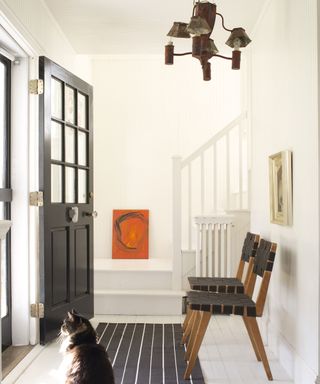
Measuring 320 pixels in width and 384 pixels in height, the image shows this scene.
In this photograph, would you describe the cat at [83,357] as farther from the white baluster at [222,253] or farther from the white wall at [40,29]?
the white baluster at [222,253]

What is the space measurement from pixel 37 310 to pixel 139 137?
128 inches

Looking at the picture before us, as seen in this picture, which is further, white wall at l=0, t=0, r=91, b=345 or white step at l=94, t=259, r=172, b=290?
white step at l=94, t=259, r=172, b=290

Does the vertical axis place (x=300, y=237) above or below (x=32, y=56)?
below

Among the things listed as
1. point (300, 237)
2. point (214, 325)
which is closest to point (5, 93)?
point (300, 237)

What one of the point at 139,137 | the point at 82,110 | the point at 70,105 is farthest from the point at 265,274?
the point at 139,137

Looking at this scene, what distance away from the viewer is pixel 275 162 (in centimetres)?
355

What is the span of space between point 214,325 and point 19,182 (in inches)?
86.2

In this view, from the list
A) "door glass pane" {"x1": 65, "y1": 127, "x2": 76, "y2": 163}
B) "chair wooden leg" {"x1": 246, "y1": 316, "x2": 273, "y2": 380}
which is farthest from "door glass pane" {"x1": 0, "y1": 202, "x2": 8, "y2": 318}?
"chair wooden leg" {"x1": 246, "y1": 316, "x2": 273, "y2": 380}

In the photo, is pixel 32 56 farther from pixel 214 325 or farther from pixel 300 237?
pixel 214 325

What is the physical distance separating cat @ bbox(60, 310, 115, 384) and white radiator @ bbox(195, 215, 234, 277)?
283 centimetres

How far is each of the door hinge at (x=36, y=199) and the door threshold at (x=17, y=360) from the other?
1.08 m

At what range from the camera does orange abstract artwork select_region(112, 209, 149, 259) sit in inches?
253

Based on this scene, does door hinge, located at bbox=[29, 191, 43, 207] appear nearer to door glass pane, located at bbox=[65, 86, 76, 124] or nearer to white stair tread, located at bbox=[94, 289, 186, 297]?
door glass pane, located at bbox=[65, 86, 76, 124]

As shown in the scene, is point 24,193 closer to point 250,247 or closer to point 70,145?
point 70,145
